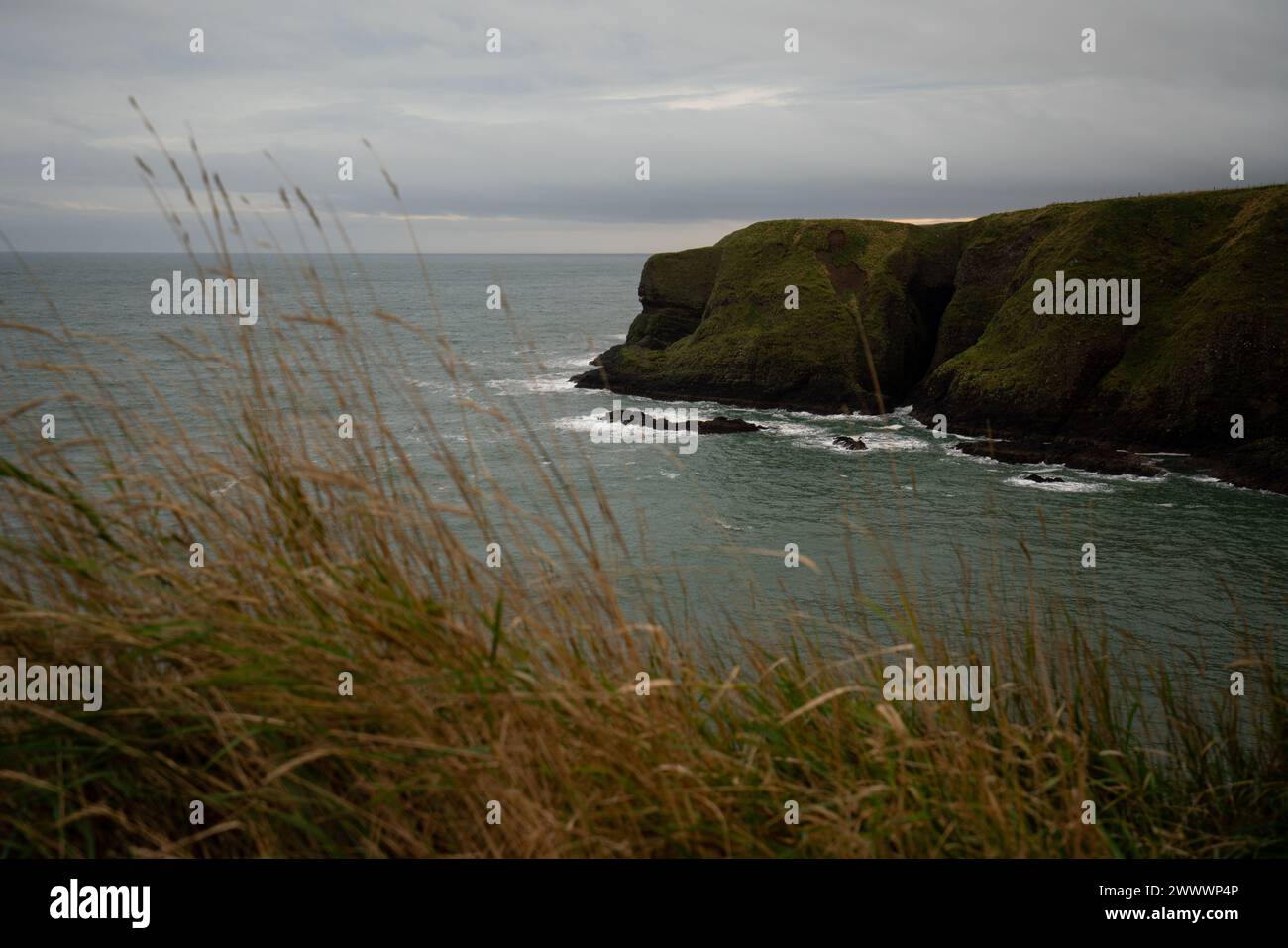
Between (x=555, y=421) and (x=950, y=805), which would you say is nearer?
(x=950, y=805)

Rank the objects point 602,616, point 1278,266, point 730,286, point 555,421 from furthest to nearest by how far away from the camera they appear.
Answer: point 730,286 < point 555,421 < point 1278,266 < point 602,616

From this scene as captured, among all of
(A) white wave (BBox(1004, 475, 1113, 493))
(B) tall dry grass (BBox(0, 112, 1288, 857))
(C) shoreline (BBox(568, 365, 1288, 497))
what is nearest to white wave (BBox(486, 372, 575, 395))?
(C) shoreline (BBox(568, 365, 1288, 497))

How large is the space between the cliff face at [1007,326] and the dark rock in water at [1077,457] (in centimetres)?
126

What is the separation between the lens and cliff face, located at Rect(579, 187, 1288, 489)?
35344 mm

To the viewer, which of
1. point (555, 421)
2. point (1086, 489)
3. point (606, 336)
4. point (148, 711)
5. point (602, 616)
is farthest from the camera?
point (606, 336)

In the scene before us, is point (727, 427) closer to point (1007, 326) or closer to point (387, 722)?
point (1007, 326)

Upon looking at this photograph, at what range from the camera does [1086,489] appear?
31812mm

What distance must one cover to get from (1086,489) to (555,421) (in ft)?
84.8

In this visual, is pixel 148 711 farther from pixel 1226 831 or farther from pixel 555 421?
pixel 555 421

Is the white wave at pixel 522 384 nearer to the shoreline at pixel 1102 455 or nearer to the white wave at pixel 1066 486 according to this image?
the shoreline at pixel 1102 455

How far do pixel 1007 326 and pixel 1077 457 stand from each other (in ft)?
34.7

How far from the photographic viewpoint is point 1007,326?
143 ft

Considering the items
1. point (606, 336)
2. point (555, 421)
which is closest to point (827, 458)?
point (555, 421)

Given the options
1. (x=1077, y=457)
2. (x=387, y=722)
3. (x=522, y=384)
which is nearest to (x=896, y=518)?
(x=1077, y=457)
